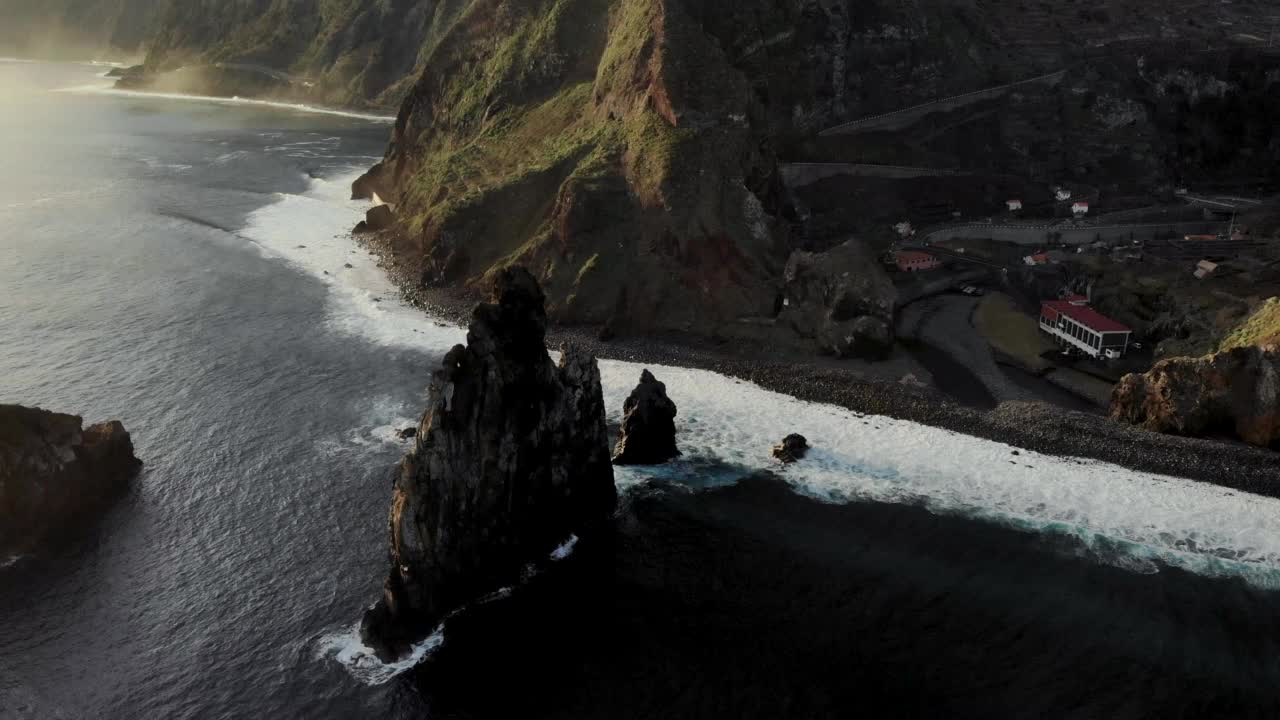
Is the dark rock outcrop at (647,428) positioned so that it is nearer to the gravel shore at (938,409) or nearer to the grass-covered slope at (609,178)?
the gravel shore at (938,409)

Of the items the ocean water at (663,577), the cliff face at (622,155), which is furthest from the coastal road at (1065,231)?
the ocean water at (663,577)

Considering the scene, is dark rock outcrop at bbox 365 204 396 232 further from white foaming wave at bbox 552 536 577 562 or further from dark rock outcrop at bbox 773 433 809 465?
white foaming wave at bbox 552 536 577 562

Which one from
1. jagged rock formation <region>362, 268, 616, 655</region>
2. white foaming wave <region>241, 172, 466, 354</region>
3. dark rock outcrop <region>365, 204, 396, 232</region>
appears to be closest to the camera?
jagged rock formation <region>362, 268, 616, 655</region>

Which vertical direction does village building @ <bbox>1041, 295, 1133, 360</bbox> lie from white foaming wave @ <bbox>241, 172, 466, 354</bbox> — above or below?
above

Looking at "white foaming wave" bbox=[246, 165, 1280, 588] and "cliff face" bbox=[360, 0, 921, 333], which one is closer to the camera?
"white foaming wave" bbox=[246, 165, 1280, 588]

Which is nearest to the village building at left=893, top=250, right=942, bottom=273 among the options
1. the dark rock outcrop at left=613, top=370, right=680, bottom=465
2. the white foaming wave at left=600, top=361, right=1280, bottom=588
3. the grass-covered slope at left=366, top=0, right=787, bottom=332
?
the grass-covered slope at left=366, top=0, right=787, bottom=332

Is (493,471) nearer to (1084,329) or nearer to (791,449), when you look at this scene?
(791,449)
